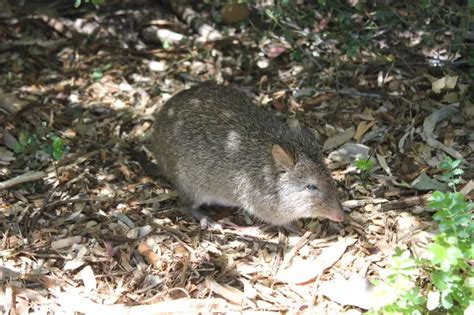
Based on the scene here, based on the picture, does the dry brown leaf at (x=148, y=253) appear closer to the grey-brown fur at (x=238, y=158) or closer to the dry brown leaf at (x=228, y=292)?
the dry brown leaf at (x=228, y=292)

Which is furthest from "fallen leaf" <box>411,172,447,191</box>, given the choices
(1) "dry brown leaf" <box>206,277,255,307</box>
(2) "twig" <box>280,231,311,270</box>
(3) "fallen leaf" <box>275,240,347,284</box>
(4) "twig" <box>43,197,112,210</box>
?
(4) "twig" <box>43,197,112,210</box>

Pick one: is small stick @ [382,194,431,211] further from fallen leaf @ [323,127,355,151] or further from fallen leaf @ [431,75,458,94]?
fallen leaf @ [431,75,458,94]

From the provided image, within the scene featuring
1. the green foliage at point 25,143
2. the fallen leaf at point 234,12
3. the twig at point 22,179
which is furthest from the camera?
the fallen leaf at point 234,12

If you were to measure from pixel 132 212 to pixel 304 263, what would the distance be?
162 cm

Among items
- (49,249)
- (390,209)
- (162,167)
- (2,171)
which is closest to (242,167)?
(162,167)

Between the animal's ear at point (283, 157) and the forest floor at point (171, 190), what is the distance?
61 cm

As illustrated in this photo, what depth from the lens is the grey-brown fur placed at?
5770mm

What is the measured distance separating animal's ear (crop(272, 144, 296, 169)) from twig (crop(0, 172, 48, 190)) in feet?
7.09

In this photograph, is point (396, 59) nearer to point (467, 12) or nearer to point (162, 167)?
point (467, 12)

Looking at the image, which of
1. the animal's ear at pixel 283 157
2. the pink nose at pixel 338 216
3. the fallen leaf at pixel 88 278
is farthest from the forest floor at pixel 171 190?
the animal's ear at pixel 283 157

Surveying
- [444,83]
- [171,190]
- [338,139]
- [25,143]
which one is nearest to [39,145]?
[25,143]

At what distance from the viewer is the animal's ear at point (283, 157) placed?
5.67m

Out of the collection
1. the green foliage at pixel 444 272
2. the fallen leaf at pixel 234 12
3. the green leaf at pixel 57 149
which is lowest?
the green leaf at pixel 57 149

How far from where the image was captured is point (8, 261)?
5.44 m
